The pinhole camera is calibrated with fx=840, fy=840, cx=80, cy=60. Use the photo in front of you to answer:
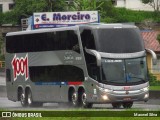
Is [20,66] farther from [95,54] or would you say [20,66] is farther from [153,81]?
[153,81]

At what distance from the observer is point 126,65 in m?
32.7

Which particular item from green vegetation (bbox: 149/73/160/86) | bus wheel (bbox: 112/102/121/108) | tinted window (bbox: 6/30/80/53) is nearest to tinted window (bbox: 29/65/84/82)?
tinted window (bbox: 6/30/80/53)

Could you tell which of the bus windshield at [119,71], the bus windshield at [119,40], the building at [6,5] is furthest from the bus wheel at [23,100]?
the building at [6,5]

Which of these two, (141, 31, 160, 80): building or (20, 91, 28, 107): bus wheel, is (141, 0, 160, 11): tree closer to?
(141, 31, 160, 80): building

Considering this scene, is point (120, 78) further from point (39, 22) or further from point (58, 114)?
point (39, 22)

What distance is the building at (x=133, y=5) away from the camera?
121 metres

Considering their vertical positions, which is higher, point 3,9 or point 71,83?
point 71,83

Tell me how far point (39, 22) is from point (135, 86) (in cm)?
1466

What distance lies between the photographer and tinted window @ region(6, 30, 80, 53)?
34625 millimetres

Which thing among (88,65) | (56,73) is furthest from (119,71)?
(56,73)

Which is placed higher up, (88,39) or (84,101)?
(88,39)

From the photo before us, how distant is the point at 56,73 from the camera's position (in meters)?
35.9

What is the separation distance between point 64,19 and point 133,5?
78696 millimetres

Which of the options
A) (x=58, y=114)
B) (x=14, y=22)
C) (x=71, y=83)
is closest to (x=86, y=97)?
(x=71, y=83)
